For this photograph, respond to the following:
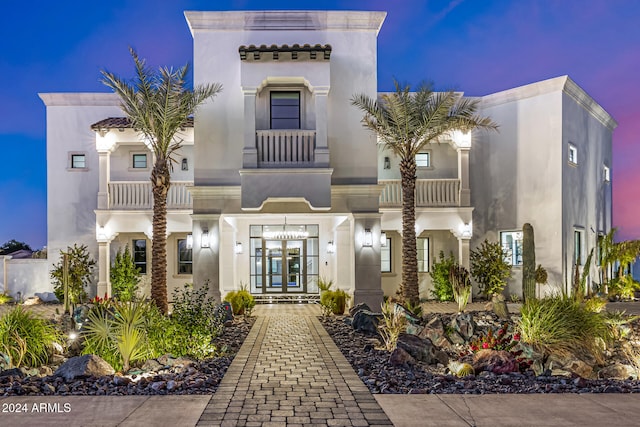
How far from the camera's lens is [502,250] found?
19469 millimetres

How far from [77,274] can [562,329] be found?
16142 millimetres

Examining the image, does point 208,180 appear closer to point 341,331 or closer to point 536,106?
point 341,331

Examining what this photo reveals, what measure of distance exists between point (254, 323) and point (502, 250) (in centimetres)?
1031

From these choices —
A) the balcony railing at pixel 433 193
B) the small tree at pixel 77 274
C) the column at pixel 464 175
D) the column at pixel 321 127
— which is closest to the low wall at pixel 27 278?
the small tree at pixel 77 274

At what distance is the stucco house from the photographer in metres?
15.7

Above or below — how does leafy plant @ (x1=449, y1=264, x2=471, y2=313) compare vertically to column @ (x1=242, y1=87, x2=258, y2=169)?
below

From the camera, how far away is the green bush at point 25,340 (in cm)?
837

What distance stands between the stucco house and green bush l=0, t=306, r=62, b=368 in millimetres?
7028

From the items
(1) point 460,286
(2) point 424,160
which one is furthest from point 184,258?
(1) point 460,286

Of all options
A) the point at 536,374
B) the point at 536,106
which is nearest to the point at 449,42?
the point at 536,106

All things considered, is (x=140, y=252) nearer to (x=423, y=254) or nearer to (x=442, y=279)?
(x=423, y=254)

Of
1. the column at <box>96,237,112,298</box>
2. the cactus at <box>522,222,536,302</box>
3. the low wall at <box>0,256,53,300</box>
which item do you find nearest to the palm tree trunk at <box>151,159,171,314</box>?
the column at <box>96,237,112,298</box>

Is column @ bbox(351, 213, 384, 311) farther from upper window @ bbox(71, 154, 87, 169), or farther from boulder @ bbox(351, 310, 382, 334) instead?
upper window @ bbox(71, 154, 87, 169)

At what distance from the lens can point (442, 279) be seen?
64.0ft
